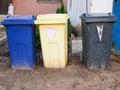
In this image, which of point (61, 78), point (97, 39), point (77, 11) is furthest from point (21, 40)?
point (77, 11)

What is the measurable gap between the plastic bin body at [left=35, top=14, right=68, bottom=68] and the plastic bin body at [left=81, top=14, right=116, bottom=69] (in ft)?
1.67

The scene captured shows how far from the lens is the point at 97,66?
7.71m

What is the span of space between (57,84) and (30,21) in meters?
1.54

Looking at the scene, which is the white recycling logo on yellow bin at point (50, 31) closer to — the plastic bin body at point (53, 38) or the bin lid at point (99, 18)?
the plastic bin body at point (53, 38)

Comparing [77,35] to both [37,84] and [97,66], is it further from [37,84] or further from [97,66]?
[37,84]

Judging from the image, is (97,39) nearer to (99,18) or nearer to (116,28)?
(99,18)

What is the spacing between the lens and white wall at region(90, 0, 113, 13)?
8.80 metres

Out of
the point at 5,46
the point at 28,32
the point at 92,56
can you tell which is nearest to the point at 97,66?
the point at 92,56

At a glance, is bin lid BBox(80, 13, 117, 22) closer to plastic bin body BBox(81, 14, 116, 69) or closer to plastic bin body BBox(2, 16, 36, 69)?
plastic bin body BBox(81, 14, 116, 69)

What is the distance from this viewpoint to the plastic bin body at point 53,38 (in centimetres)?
745

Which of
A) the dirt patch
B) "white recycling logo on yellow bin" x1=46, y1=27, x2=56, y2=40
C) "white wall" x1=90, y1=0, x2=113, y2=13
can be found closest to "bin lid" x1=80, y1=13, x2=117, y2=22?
"white recycling logo on yellow bin" x1=46, y1=27, x2=56, y2=40

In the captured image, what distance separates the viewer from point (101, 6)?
8852mm

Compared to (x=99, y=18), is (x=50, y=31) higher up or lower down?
lower down

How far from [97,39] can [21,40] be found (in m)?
1.70
